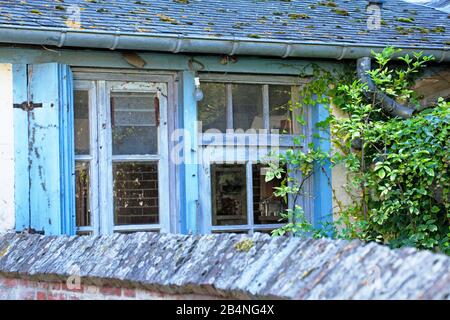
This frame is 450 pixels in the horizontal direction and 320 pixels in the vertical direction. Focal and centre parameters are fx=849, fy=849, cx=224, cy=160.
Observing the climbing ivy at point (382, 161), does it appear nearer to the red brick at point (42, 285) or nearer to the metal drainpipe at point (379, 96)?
the metal drainpipe at point (379, 96)

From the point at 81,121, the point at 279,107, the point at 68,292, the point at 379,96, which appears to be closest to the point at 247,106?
the point at 279,107

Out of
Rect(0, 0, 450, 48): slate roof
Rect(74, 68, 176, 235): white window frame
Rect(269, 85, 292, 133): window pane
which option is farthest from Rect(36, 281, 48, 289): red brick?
Rect(269, 85, 292, 133): window pane

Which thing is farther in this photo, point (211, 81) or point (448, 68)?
point (448, 68)

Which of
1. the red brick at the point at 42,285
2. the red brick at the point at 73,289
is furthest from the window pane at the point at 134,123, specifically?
the red brick at the point at 73,289

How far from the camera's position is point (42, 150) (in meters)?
6.43

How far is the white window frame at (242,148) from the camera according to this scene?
23.1ft

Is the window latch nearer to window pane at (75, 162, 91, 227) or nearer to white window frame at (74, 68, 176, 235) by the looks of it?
white window frame at (74, 68, 176, 235)

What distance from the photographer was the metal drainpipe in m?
7.04

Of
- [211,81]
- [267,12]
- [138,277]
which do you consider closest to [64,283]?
[138,277]

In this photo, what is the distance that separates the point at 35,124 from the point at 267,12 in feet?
8.49

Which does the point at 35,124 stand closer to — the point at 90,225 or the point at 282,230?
the point at 90,225
